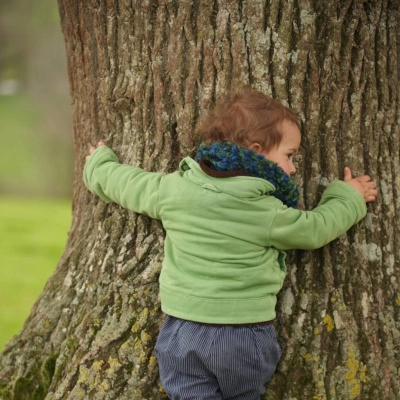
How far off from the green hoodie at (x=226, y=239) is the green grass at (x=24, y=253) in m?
3.24

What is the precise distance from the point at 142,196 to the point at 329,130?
86cm

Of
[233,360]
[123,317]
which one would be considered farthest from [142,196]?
[233,360]

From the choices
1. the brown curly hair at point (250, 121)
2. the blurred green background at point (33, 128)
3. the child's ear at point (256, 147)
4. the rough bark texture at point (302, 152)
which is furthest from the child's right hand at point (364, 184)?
the blurred green background at point (33, 128)

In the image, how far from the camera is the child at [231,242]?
2.88m

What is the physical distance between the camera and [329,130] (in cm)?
326

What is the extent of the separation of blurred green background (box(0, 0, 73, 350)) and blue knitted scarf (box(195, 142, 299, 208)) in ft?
24.5

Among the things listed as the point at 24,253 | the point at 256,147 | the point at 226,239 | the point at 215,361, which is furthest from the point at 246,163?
the point at 24,253

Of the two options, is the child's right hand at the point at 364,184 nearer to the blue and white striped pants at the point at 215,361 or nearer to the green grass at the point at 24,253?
the blue and white striped pants at the point at 215,361

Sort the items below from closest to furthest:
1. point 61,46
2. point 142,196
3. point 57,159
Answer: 1. point 142,196
2. point 57,159
3. point 61,46

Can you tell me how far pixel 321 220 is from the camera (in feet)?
9.86

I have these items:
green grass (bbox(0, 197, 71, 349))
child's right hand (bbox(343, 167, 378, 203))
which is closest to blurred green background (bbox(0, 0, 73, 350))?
green grass (bbox(0, 197, 71, 349))

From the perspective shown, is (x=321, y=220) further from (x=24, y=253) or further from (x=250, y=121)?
(x=24, y=253)

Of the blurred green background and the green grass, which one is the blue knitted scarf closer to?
the green grass

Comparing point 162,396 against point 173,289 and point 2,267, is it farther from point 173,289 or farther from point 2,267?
point 2,267
